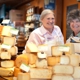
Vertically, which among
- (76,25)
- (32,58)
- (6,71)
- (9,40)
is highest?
(76,25)

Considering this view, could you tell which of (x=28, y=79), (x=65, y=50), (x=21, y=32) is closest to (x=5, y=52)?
(x=28, y=79)

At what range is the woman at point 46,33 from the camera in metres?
2.52

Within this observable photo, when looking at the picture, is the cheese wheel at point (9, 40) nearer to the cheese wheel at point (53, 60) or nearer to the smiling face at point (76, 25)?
the cheese wheel at point (53, 60)

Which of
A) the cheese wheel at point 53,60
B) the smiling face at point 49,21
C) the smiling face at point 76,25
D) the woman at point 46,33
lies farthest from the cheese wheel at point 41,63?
the smiling face at point 49,21

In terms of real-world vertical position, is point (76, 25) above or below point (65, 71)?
above

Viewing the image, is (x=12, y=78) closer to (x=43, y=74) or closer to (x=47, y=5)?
(x=43, y=74)

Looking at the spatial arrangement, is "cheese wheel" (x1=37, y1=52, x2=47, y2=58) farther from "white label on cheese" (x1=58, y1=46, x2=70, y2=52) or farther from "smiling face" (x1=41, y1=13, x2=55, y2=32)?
"smiling face" (x1=41, y1=13, x2=55, y2=32)

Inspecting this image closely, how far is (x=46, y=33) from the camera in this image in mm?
2592

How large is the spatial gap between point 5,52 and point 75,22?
833mm

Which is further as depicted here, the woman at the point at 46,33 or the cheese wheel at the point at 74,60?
the woman at the point at 46,33

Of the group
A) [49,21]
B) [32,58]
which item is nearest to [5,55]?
[32,58]

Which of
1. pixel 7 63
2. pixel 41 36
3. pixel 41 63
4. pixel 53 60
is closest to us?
pixel 41 63

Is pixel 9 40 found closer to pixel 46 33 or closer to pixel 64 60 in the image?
pixel 64 60

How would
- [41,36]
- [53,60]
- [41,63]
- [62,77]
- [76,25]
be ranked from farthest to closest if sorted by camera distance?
[41,36] → [76,25] → [53,60] → [41,63] → [62,77]
